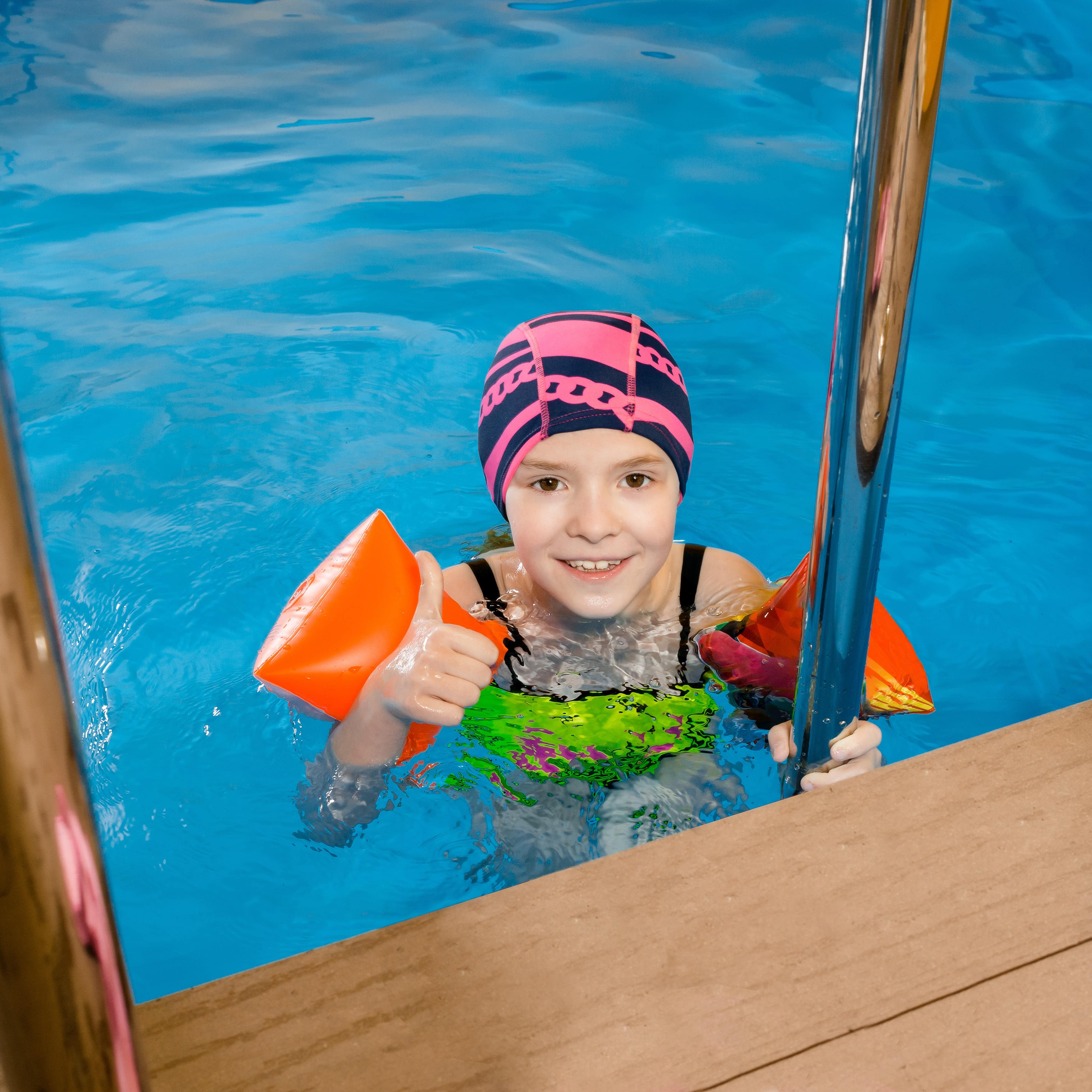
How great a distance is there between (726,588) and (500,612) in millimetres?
490

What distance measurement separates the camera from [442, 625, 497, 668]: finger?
1760 mm

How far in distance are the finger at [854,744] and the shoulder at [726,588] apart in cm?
90

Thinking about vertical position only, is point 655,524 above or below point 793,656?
above

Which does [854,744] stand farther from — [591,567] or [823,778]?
[591,567]

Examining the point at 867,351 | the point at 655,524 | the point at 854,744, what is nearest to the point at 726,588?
the point at 655,524

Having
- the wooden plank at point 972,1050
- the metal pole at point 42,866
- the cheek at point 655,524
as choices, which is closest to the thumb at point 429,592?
the cheek at point 655,524

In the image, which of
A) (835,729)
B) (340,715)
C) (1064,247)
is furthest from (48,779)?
(1064,247)

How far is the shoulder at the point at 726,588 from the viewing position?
7.63 ft

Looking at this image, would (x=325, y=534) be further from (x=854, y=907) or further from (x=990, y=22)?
(x=990, y=22)

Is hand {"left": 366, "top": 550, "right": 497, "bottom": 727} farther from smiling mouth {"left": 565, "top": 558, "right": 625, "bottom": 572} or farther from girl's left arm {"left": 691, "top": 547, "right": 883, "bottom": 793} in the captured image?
girl's left arm {"left": 691, "top": 547, "right": 883, "bottom": 793}

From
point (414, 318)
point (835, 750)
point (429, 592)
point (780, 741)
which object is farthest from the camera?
point (414, 318)

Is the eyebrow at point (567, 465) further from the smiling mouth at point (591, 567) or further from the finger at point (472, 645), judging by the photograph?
the finger at point (472, 645)

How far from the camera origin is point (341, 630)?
6.11ft

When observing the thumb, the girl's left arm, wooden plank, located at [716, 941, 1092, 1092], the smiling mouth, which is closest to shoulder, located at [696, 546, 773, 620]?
the girl's left arm
